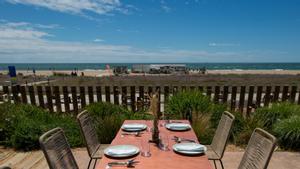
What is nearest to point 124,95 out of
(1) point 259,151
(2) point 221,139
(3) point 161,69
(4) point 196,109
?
(4) point 196,109

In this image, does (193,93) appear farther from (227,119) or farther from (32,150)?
(32,150)

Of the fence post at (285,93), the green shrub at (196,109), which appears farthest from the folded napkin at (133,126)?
the fence post at (285,93)

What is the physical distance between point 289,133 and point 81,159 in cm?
370

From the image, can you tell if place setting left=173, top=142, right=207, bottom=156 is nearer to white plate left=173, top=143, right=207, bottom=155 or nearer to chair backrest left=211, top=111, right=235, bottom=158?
white plate left=173, top=143, right=207, bottom=155

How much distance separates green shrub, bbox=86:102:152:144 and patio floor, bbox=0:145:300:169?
0.49 metres

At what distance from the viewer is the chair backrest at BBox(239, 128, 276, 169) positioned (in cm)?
169

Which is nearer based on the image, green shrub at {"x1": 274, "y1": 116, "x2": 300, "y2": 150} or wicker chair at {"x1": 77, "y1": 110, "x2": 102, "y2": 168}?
wicker chair at {"x1": 77, "y1": 110, "x2": 102, "y2": 168}

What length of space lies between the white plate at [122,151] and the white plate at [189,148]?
0.40m

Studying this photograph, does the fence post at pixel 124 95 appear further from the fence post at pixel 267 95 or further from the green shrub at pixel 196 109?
the fence post at pixel 267 95

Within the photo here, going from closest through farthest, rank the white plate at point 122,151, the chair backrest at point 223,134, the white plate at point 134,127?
the white plate at point 122,151
the chair backrest at point 223,134
the white plate at point 134,127

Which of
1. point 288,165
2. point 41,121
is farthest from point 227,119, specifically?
point 41,121

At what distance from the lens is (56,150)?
187cm

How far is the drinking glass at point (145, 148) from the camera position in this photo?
79.8 inches

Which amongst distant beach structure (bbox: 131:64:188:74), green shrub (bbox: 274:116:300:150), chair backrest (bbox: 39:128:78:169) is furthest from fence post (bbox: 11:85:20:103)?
distant beach structure (bbox: 131:64:188:74)
